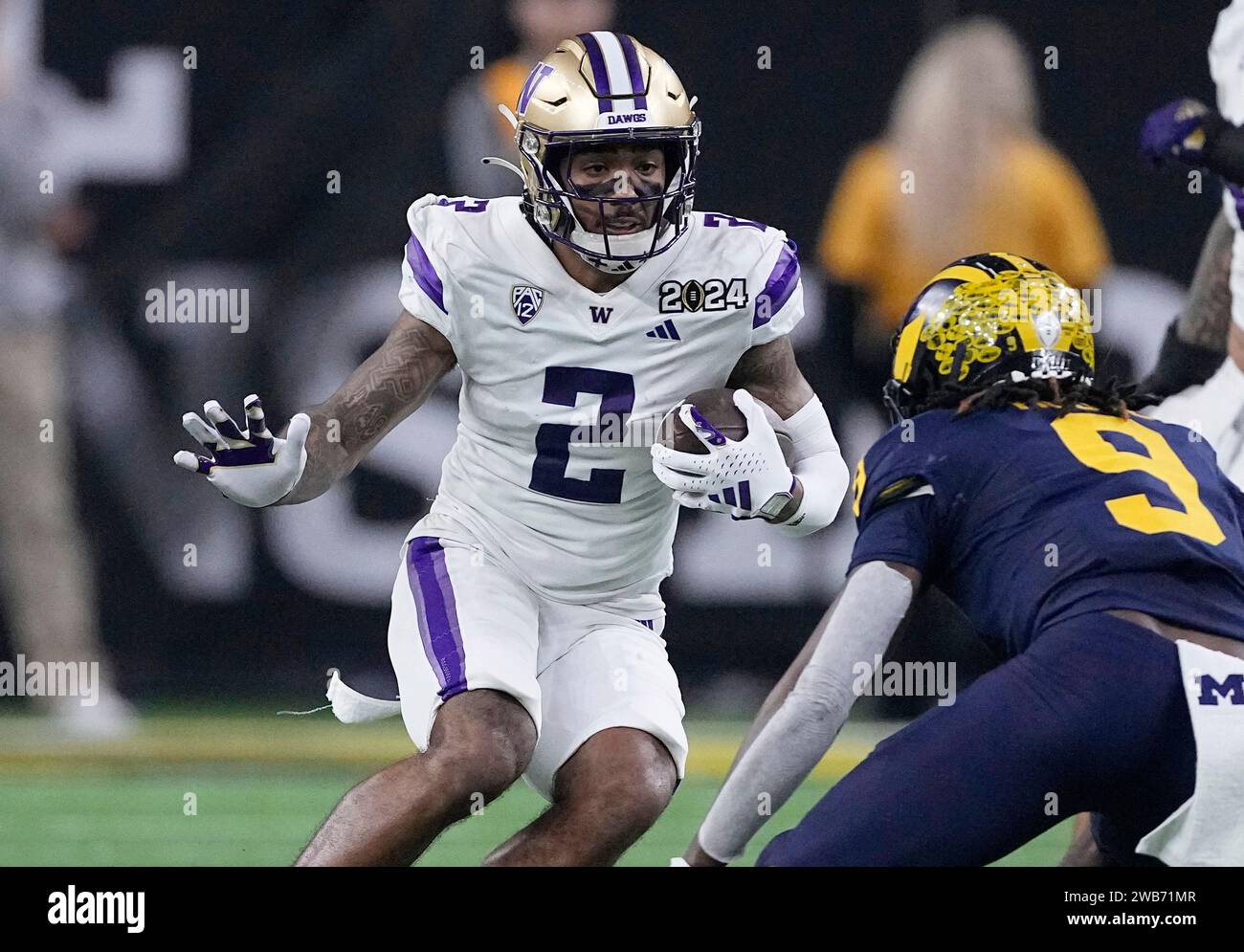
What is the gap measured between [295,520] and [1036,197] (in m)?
2.47

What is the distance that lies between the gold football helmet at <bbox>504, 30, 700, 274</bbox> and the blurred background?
2228 mm

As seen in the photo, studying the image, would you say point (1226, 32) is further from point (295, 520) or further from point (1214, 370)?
point (295, 520)

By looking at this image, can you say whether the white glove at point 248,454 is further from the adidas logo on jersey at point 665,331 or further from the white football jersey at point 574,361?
the adidas logo on jersey at point 665,331

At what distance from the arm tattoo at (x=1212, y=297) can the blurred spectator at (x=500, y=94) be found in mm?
1927

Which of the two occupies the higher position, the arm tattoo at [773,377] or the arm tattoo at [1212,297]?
the arm tattoo at [773,377]

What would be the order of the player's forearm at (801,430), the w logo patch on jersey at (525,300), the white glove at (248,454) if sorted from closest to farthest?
the white glove at (248,454)
the player's forearm at (801,430)
the w logo patch on jersey at (525,300)

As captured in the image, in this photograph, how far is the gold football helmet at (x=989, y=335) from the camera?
366 cm

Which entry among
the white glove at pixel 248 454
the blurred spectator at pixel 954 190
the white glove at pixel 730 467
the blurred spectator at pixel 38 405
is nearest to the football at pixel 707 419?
the white glove at pixel 730 467

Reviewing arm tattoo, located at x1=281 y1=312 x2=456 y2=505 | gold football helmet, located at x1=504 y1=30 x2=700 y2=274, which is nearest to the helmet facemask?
gold football helmet, located at x1=504 y1=30 x2=700 y2=274

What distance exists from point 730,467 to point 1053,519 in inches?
22.6

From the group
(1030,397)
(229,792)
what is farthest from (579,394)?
(229,792)

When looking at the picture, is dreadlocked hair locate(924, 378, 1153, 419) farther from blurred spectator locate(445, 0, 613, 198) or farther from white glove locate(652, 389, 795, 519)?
blurred spectator locate(445, 0, 613, 198)

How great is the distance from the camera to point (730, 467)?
360 centimetres

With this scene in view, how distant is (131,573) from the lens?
6.21 meters
